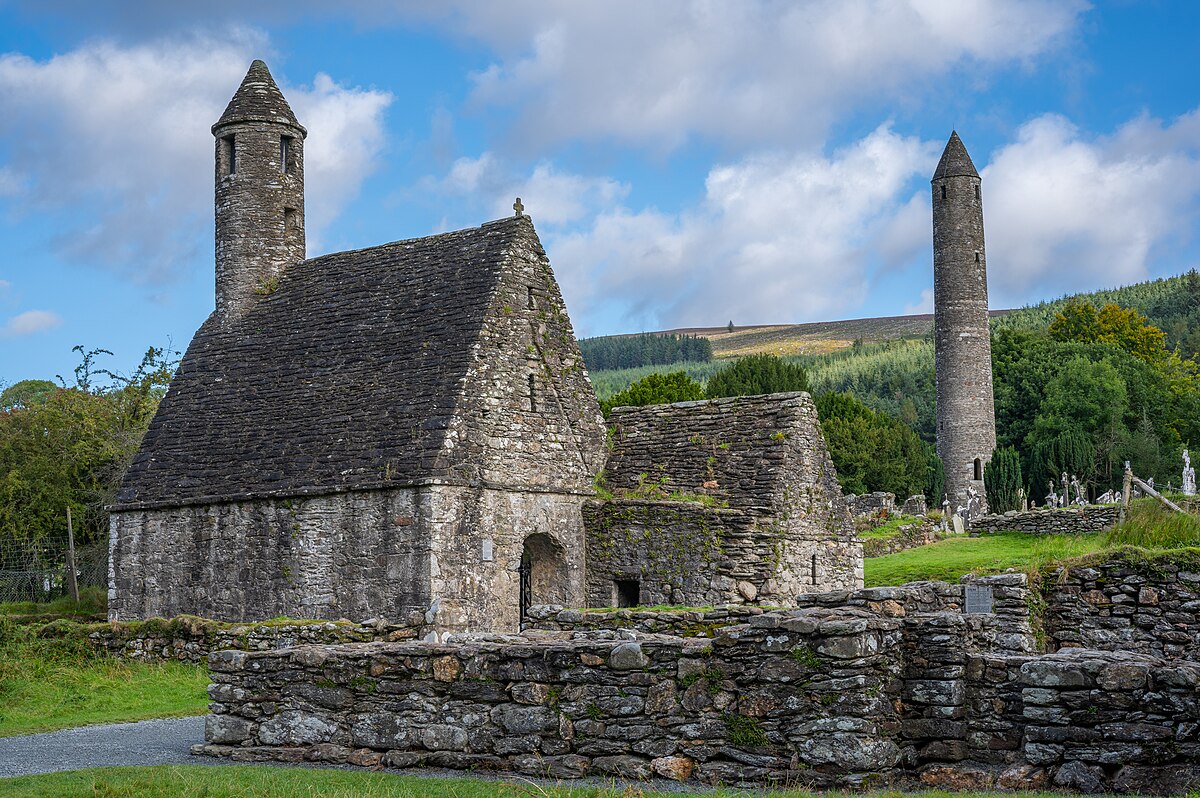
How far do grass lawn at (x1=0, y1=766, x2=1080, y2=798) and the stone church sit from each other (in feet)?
37.5

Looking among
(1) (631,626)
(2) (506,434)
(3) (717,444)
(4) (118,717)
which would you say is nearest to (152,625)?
(4) (118,717)

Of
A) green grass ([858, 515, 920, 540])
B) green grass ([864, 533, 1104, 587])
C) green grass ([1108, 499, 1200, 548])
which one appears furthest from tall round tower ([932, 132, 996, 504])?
green grass ([1108, 499, 1200, 548])

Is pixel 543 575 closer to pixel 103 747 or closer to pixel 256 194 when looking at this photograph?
pixel 256 194

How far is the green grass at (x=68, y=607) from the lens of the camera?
3416 cm

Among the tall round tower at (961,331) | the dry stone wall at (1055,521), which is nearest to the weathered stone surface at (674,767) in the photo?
the dry stone wall at (1055,521)

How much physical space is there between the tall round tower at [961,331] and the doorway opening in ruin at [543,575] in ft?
142

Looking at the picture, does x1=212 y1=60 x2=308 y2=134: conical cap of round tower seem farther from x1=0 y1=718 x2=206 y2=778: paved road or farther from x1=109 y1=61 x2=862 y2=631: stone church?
x1=0 y1=718 x2=206 y2=778: paved road

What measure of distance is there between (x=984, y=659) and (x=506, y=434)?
15452 millimetres

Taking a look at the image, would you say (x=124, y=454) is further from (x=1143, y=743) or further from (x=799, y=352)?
(x=799, y=352)

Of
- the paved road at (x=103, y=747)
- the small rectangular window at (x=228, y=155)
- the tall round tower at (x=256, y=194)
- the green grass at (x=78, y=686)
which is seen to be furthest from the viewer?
the small rectangular window at (x=228, y=155)

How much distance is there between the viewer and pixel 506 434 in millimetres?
24812

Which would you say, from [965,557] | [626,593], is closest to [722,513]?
[626,593]

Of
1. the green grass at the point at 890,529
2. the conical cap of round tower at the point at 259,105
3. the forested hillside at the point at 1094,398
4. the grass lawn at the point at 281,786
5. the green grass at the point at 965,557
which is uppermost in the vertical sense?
the conical cap of round tower at the point at 259,105

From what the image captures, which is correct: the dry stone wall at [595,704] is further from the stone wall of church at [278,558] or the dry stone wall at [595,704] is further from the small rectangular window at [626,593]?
the small rectangular window at [626,593]
